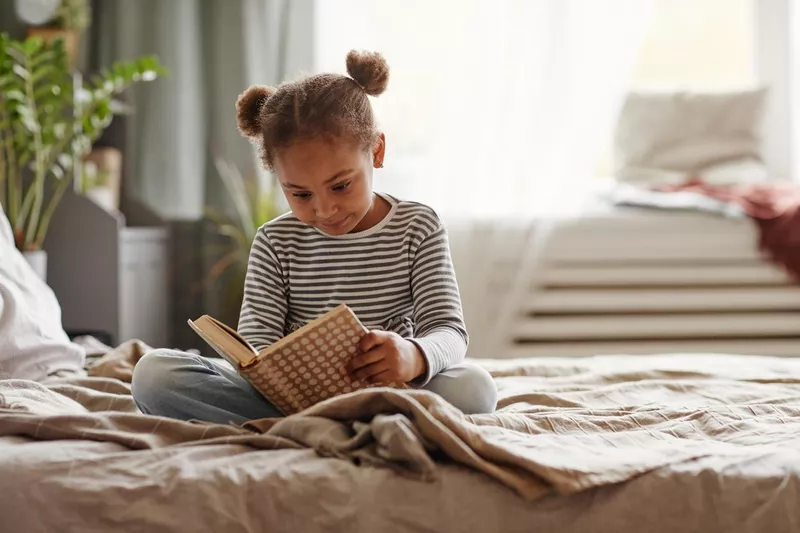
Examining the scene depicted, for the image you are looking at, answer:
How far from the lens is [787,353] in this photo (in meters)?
2.81

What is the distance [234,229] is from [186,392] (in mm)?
1900

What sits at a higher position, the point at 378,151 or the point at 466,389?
the point at 378,151

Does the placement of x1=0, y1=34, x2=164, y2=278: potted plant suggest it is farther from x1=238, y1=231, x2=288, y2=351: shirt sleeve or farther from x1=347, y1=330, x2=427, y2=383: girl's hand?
x1=347, y1=330, x2=427, y2=383: girl's hand

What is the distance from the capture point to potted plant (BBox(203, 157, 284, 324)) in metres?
2.99

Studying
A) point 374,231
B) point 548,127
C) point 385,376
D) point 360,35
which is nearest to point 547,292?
point 548,127

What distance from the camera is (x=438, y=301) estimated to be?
1279 millimetres

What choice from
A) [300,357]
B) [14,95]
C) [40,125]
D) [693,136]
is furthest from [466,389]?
[693,136]

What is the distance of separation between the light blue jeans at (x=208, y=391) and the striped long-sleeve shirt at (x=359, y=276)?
0.34 ft

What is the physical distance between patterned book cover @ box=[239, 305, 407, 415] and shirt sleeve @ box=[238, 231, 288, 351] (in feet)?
0.53

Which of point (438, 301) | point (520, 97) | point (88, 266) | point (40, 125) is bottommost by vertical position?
point (88, 266)

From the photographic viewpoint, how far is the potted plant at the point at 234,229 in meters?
2.99

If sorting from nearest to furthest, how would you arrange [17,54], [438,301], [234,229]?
[438,301] < [17,54] < [234,229]

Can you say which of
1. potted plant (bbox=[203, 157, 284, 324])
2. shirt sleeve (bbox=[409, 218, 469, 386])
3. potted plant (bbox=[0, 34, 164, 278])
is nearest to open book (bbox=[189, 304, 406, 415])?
shirt sleeve (bbox=[409, 218, 469, 386])

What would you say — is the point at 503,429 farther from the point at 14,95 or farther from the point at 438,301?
the point at 14,95
